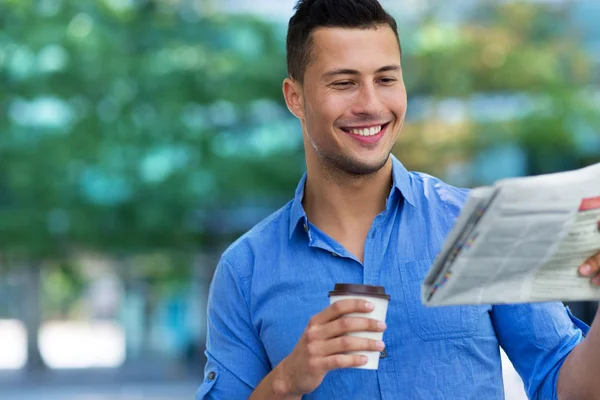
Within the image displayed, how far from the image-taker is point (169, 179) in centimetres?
1420

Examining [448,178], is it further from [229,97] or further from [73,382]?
[73,382]

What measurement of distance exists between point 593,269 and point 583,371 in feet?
0.94

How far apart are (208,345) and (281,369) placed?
0.41 meters

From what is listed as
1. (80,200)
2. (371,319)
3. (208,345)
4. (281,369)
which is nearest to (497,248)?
(371,319)

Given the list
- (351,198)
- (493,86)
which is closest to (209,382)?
(351,198)

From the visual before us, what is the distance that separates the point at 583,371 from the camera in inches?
71.9

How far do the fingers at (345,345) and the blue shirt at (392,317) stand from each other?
0.36 m

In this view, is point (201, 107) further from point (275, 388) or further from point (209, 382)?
point (275, 388)

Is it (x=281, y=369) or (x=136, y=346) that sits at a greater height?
(x=136, y=346)

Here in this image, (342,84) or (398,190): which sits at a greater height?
(342,84)

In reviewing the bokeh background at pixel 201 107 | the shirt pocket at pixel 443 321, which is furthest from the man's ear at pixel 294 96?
the bokeh background at pixel 201 107

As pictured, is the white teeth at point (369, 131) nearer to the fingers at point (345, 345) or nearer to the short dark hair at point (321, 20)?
the short dark hair at point (321, 20)

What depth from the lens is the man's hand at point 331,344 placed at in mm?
1567

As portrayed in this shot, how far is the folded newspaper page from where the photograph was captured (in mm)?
1503
